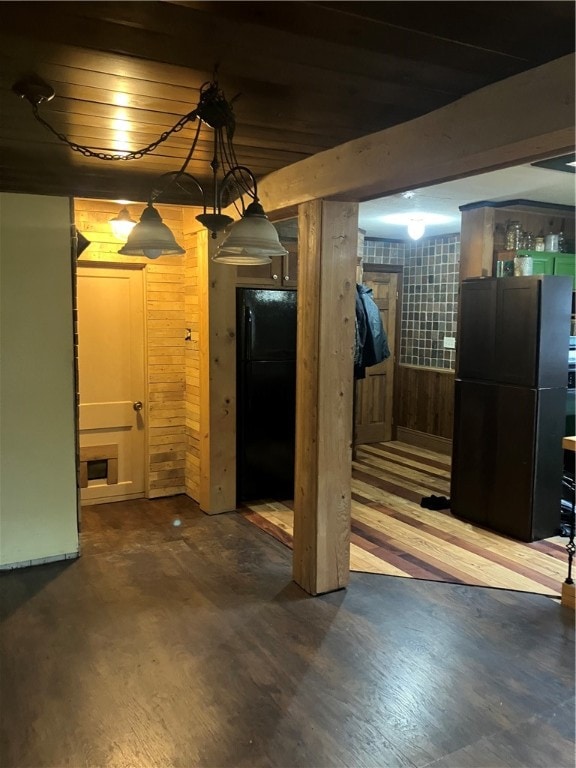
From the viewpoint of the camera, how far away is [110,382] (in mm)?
4773

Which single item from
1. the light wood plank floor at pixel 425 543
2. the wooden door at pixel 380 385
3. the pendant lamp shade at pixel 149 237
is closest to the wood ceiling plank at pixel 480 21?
the pendant lamp shade at pixel 149 237

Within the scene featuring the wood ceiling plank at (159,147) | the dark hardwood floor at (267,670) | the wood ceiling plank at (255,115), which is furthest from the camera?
the wood ceiling plank at (159,147)

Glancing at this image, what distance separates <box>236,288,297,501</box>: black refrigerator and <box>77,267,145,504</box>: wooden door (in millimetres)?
858

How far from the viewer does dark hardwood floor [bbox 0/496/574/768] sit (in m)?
2.11

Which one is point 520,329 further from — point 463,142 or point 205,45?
point 205,45

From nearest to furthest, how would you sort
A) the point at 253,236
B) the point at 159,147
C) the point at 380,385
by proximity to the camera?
the point at 253,236, the point at 159,147, the point at 380,385

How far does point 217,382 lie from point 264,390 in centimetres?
41

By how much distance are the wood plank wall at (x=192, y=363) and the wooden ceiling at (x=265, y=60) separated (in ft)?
6.26

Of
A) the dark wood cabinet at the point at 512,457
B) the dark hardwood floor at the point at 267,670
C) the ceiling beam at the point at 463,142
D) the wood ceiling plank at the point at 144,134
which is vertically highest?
the wood ceiling plank at the point at 144,134

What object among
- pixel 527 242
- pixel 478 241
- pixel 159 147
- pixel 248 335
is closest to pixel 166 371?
pixel 248 335

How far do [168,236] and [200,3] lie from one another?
0.88 metres

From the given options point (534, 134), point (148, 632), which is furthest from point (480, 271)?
point (148, 632)

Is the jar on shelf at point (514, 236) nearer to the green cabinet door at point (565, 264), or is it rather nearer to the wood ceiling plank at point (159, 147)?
the green cabinet door at point (565, 264)

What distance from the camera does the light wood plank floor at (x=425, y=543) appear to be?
3.53 meters
